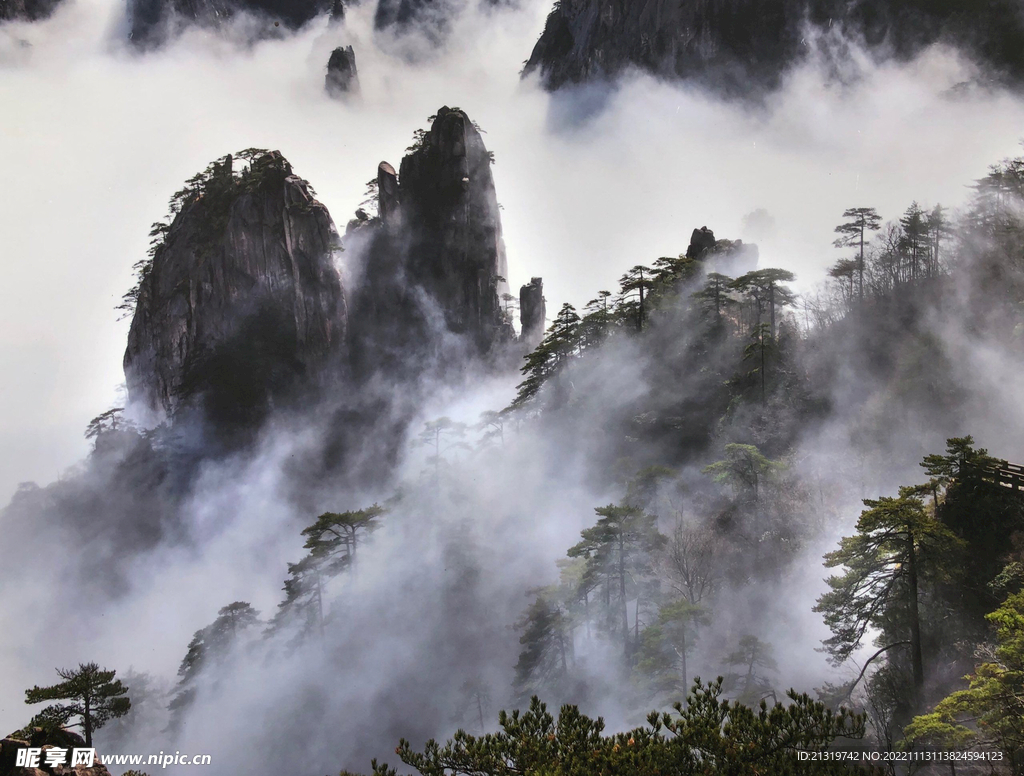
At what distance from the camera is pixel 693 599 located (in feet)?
123

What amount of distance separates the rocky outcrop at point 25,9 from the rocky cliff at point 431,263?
72.8 meters

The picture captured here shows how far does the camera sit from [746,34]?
85.1 meters

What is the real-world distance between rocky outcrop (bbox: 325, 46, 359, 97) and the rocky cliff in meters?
48.6

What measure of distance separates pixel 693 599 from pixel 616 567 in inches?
227

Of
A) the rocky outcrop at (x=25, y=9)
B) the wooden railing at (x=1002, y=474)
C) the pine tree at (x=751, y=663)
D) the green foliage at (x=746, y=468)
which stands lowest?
the pine tree at (x=751, y=663)

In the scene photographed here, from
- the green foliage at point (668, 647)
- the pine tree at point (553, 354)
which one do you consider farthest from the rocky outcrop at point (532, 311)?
the green foliage at point (668, 647)

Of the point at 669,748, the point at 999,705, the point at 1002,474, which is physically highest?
the point at 1002,474

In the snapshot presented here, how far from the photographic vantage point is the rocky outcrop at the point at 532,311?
3270 inches

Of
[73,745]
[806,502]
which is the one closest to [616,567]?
[806,502]

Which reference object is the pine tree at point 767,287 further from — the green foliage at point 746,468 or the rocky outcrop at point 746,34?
the rocky outcrop at point 746,34

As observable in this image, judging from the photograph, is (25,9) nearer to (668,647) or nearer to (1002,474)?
(668,647)

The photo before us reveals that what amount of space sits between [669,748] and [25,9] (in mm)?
144047

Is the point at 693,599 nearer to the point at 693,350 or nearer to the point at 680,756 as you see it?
the point at 693,350

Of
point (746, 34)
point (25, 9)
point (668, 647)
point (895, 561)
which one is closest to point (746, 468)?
point (668, 647)
